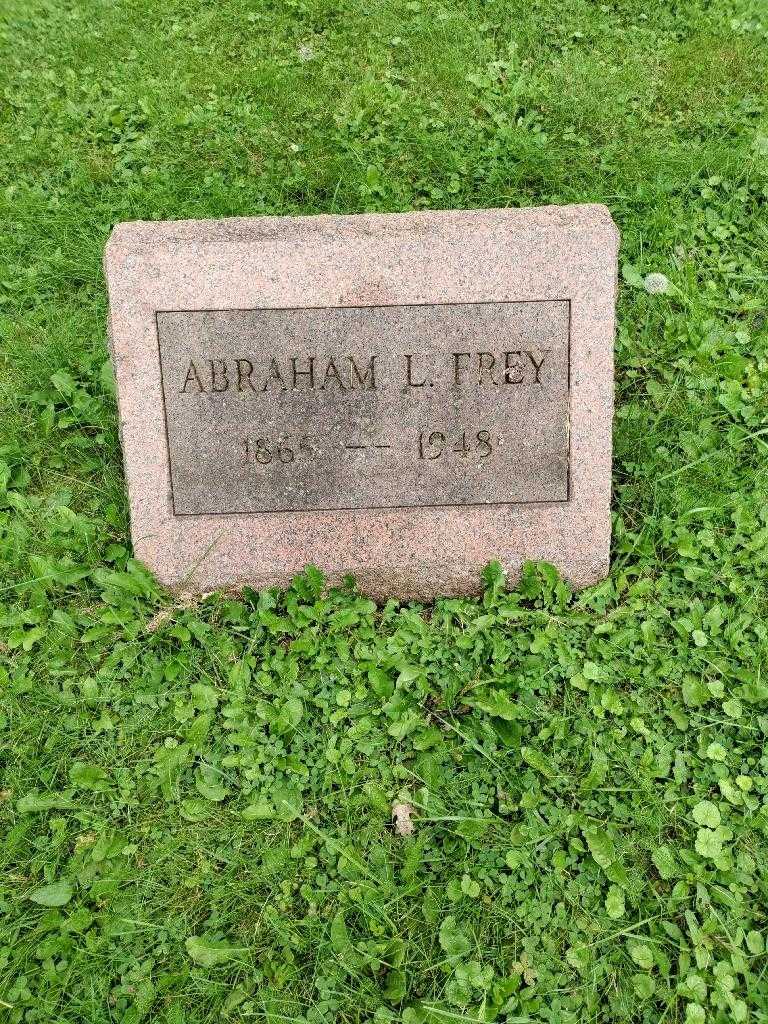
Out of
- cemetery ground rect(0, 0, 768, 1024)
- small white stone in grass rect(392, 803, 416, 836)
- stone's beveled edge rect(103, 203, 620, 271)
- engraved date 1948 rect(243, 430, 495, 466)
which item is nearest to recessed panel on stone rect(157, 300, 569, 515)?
engraved date 1948 rect(243, 430, 495, 466)

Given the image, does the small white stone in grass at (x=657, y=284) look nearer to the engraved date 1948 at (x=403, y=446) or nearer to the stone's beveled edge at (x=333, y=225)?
the stone's beveled edge at (x=333, y=225)

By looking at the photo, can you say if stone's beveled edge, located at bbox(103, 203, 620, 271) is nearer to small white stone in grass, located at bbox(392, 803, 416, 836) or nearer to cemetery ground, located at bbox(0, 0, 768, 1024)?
cemetery ground, located at bbox(0, 0, 768, 1024)

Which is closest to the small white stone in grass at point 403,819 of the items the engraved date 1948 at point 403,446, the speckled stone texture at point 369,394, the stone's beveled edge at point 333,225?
the speckled stone texture at point 369,394

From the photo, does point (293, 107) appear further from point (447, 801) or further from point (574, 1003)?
point (574, 1003)

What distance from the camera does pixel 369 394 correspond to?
2705mm

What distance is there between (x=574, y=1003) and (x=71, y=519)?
2.16 meters

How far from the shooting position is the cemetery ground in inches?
86.8

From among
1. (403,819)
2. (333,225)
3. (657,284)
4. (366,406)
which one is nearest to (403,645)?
(403,819)

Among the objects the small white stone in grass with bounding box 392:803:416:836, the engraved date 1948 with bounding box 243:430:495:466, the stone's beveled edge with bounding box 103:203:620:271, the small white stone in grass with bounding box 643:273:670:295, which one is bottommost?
the small white stone in grass with bounding box 392:803:416:836

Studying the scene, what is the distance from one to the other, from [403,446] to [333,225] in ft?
2.40

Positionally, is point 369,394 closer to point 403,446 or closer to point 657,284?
point 403,446

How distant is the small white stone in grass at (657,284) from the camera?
3418 millimetres

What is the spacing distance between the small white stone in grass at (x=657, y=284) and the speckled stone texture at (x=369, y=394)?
0.89 m

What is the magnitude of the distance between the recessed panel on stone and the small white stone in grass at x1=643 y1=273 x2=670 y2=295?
3.20ft
